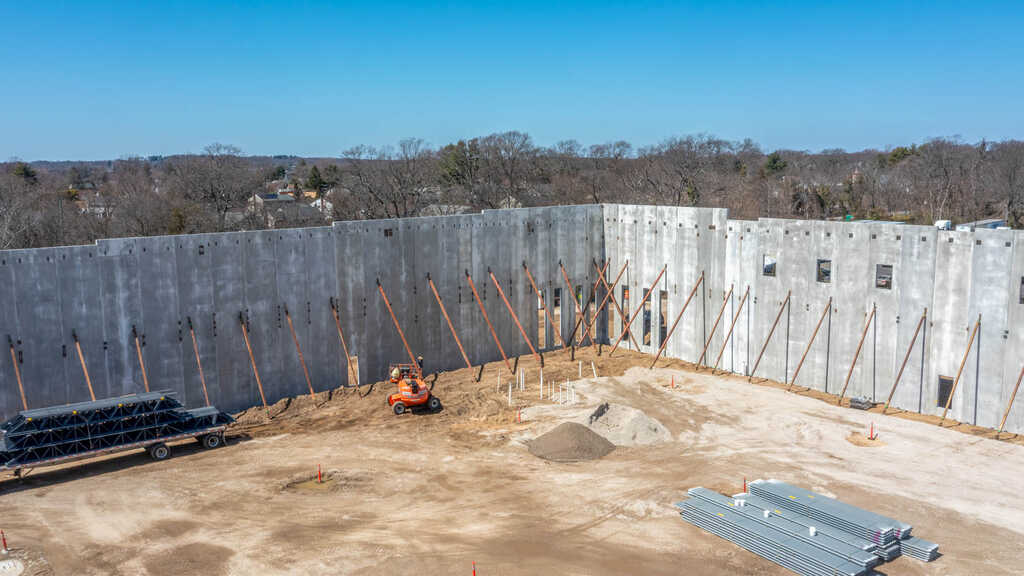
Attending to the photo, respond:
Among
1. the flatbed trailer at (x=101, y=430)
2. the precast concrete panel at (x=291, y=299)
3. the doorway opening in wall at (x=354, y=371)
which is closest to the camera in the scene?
the flatbed trailer at (x=101, y=430)

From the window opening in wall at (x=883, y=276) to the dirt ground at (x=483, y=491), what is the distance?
13.6 ft

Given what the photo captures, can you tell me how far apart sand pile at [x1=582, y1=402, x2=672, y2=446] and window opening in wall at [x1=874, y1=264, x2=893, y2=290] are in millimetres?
8844

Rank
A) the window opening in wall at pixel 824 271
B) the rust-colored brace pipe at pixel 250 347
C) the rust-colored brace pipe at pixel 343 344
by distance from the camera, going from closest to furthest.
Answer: the rust-colored brace pipe at pixel 250 347
the rust-colored brace pipe at pixel 343 344
the window opening in wall at pixel 824 271

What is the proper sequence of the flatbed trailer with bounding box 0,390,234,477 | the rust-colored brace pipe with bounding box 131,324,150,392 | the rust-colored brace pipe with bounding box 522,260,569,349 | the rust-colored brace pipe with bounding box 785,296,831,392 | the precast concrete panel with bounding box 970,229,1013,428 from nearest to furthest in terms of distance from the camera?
1. the flatbed trailer with bounding box 0,390,234,477
2. the precast concrete panel with bounding box 970,229,1013,428
3. the rust-colored brace pipe with bounding box 131,324,150,392
4. the rust-colored brace pipe with bounding box 785,296,831,392
5. the rust-colored brace pipe with bounding box 522,260,569,349

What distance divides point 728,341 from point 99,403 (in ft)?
69.4

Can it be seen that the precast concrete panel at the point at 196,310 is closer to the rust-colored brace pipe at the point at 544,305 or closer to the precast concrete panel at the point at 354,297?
the precast concrete panel at the point at 354,297

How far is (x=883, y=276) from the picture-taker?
79.3 ft

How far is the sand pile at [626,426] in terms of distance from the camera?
826 inches

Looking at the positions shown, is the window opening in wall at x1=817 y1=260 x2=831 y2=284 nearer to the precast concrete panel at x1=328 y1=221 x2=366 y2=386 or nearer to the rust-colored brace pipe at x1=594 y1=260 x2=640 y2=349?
the rust-colored brace pipe at x1=594 y1=260 x2=640 y2=349

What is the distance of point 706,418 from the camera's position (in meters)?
23.0

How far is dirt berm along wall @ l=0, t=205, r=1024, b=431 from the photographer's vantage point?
21.0m

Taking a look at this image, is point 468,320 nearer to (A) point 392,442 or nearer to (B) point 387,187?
(A) point 392,442

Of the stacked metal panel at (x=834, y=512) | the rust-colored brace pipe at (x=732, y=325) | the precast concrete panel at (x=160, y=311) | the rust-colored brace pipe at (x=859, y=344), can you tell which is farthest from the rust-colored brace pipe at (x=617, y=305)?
the precast concrete panel at (x=160, y=311)

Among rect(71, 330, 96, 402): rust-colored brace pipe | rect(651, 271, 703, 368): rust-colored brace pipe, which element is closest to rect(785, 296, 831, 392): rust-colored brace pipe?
rect(651, 271, 703, 368): rust-colored brace pipe
